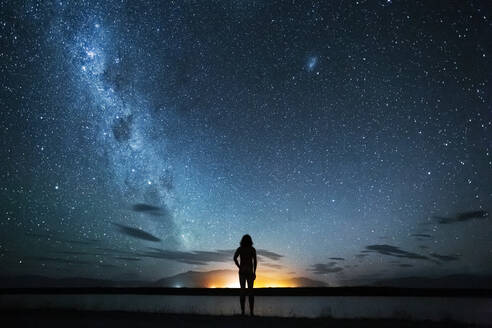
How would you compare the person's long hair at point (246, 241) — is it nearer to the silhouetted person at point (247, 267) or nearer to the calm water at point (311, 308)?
the silhouetted person at point (247, 267)

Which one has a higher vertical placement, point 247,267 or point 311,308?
point 247,267

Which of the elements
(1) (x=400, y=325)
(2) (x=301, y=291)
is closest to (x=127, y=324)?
(1) (x=400, y=325)

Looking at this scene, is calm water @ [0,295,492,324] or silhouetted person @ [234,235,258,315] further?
calm water @ [0,295,492,324]

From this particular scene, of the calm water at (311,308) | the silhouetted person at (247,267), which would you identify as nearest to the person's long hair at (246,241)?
the silhouetted person at (247,267)

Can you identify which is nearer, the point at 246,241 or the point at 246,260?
the point at 246,260

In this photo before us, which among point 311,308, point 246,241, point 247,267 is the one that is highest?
point 246,241

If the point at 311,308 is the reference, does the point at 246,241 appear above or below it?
above

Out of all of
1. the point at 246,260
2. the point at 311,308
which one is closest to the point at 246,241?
the point at 246,260

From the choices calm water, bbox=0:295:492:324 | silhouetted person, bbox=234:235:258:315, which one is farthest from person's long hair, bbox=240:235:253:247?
calm water, bbox=0:295:492:324

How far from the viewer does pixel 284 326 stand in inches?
280

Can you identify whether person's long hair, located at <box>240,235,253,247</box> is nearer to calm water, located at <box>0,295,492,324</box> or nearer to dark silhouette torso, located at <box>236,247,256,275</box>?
dark silhouette torso, located at <box>236,247,256,275</box>

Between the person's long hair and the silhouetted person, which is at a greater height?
the person's long hair

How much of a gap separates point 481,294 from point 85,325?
32092 mm

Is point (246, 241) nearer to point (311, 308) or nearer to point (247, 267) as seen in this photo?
point (247, 267)
